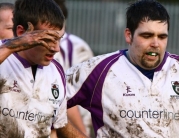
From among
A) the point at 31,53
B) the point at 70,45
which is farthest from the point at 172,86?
the point at 70,45

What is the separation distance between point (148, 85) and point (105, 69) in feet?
1.50

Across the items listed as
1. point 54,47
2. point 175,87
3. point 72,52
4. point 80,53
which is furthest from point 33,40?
point 80,53

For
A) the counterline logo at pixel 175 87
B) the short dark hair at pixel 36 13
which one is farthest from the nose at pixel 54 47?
the counterline logo at pixel 175 87

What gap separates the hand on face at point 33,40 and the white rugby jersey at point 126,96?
52.6 inches

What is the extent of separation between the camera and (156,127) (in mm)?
7406

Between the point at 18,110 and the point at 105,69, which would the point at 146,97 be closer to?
the point at 105,69

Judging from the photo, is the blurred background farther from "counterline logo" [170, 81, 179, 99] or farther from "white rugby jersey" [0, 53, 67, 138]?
"white rugby jersey" [0, 53, 67, 138]

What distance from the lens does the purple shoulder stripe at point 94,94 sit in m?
7.54

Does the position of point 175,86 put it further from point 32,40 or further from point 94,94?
point 32,40

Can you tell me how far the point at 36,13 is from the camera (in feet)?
21.9

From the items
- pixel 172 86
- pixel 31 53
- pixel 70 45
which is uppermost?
pixel 31 53

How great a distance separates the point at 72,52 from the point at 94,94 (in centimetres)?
439

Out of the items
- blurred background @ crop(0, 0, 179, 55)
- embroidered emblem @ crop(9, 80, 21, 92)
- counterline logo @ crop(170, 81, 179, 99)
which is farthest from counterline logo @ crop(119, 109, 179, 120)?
blurred background @ crop(0, 0, 179, 55)

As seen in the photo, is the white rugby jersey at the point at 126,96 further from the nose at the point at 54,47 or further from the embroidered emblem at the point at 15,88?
the nose at the point at 54,47
